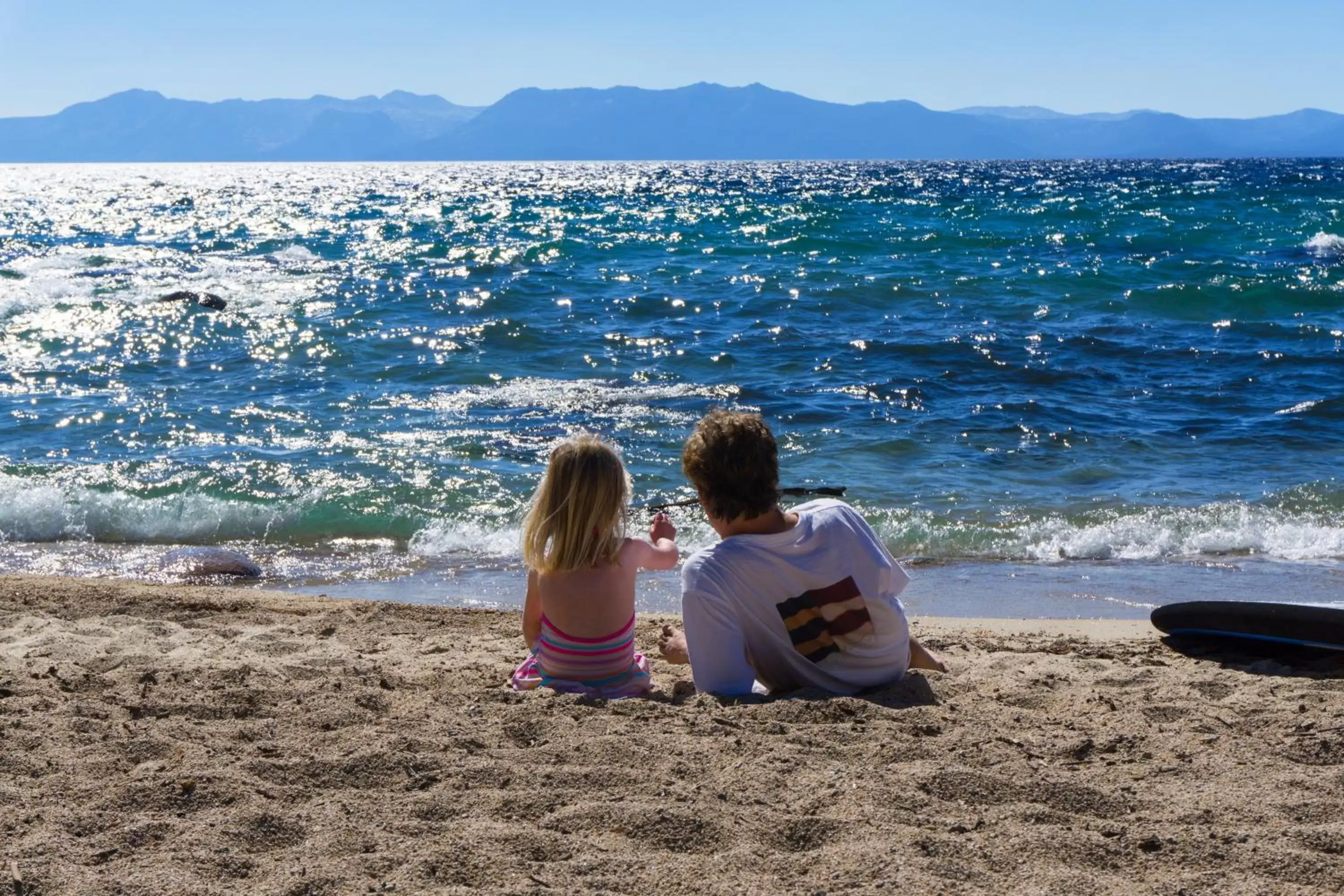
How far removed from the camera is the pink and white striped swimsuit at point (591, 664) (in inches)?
158

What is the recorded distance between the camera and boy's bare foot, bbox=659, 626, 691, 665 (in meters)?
4.26

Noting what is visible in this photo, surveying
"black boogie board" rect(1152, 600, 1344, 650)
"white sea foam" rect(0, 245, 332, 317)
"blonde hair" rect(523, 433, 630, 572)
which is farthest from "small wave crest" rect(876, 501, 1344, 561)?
"white sea foam" rect(0, 245, 332, 317)

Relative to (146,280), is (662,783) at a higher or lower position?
lower

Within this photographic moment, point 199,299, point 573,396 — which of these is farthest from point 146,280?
point 573,396

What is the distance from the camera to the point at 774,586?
12.2 ft

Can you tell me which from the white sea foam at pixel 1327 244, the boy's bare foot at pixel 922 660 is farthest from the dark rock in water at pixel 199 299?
the white sea foam at pixel 1327 244

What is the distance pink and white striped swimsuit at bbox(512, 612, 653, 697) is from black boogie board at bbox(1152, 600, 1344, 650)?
2.29 meters

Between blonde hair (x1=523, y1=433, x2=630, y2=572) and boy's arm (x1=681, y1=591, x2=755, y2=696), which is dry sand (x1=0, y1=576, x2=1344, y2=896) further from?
blonde hair (x1=523, y1=433, x2=630, y2=572)

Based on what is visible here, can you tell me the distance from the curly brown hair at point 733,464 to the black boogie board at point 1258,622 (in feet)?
6.97

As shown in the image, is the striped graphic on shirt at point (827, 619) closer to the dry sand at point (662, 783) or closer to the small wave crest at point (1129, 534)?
the dry sand at point (662, 783)

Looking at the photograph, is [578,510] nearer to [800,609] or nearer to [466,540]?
[800,609]

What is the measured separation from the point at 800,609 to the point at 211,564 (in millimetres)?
4572

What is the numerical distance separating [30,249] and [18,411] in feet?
59.6

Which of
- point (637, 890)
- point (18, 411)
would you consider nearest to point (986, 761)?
point (637, 890)
